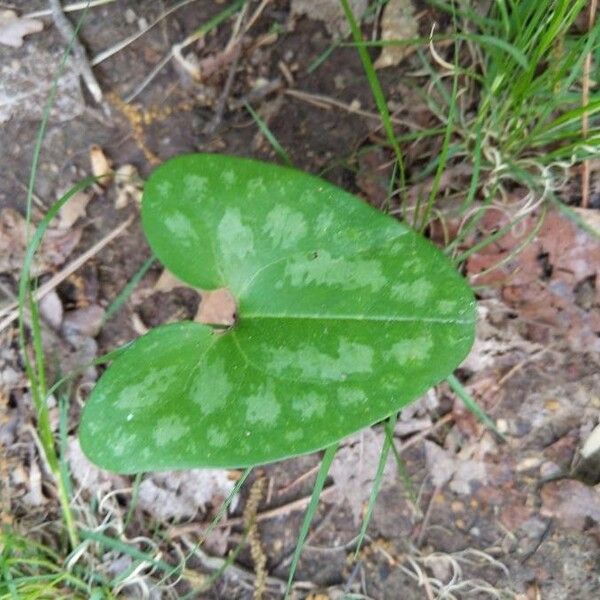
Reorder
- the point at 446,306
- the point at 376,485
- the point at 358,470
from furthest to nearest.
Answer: the point at 358,470 < the point at 376,485 < the point at 446,306

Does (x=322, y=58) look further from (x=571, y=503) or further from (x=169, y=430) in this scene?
(x=571, y=503)

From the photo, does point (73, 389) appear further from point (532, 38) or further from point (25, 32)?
point (532, 38)

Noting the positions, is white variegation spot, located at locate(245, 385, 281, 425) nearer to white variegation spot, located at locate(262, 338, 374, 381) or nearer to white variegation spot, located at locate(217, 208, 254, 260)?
white variegation spot, located at locate(262, 338, 374, 381)

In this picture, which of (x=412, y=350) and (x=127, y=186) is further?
(x=127, y=186)

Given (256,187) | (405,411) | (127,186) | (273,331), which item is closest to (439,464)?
(405,411)

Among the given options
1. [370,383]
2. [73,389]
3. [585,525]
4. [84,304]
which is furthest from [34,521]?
[585,525]

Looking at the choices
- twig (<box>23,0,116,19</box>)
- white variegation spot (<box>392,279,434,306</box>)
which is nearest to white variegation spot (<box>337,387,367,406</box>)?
white variegation spot (<box>392,279,434,306</box>)

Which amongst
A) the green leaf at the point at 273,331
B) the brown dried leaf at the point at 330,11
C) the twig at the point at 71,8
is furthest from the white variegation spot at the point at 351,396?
the twig at the point at 71,8
